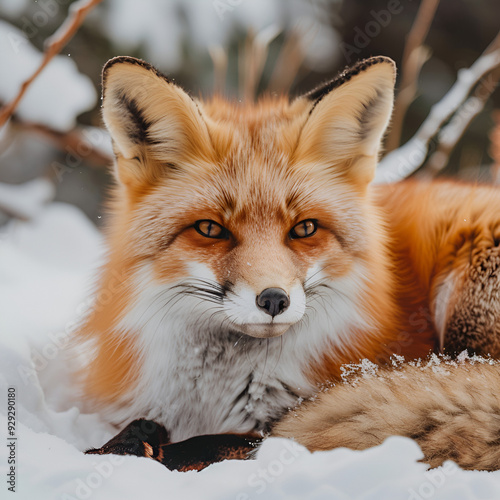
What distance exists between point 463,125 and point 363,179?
2187mm

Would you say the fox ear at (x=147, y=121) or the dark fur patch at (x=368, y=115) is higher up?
the dark fur patch at (x=368, y=115)

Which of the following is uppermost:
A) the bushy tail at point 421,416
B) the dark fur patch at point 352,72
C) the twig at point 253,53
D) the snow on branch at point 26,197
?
the twig at point 253,53

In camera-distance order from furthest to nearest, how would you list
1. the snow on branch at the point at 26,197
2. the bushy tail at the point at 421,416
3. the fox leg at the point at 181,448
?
the snow on branch at the point at 26,197, the fox leg at the point at 181,448, the bushy tail at the point at 421,416

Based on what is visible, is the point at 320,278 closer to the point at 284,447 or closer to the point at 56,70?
the point at 284,447

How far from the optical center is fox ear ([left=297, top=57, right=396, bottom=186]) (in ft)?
4.81

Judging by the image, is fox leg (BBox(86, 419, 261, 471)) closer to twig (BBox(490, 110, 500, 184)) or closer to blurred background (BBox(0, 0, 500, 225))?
blurred background (BBox(0, 0, 500, 225))

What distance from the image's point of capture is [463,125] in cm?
345

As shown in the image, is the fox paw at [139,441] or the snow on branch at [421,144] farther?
the snow on branch at [421,144]

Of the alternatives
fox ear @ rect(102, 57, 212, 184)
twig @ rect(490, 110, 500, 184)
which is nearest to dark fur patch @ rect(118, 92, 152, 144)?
fox ear @ rect(102, 57, 212, 184)

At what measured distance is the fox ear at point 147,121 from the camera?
1.41 m

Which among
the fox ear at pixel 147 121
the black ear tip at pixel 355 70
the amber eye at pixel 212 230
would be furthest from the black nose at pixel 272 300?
the black ear tip at pixel 355 70

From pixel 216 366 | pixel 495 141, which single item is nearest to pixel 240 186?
pixel 216 366

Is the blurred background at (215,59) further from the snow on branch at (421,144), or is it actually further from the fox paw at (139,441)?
the fox paw at (139,441)

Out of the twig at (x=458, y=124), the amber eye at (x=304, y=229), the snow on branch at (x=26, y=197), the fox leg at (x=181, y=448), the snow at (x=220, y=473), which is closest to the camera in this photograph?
the snow at (x=220, y=473)
